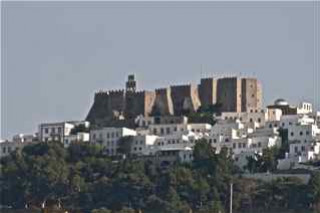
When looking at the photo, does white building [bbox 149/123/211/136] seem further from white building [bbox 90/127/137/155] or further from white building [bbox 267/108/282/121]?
white building [bbox 267/108/282/121]

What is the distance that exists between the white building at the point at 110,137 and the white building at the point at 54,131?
1985 mm

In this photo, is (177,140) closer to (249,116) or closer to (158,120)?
(158,120)

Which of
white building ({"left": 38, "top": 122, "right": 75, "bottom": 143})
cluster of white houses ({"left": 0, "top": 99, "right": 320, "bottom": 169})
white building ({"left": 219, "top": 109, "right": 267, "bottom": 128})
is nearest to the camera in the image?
cluster of white houses ({"left": 0, "top": 99, "right": 320, "bottom": 169})

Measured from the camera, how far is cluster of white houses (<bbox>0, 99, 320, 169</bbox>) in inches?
2371

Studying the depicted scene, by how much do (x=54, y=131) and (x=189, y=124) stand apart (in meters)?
6.30

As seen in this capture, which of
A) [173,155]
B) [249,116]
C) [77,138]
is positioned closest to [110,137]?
[77,138]

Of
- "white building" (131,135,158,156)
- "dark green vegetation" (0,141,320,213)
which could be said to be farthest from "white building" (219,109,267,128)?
"dark green vegetation" (0,141,320,213)

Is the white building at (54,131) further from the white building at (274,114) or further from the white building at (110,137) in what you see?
the white building at (274,114)

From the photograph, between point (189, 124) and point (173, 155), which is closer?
point (173, 155)

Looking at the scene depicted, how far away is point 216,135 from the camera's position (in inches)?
2499

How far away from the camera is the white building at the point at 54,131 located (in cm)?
6650

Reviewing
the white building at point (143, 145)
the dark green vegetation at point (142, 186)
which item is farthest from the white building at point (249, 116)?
the dark green vegetation at point (142, 186)

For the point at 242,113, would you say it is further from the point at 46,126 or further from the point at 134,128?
the point at 46,126

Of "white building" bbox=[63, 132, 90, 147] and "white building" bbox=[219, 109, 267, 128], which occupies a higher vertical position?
"white building" bbox=[219, 109, 267, 128]
